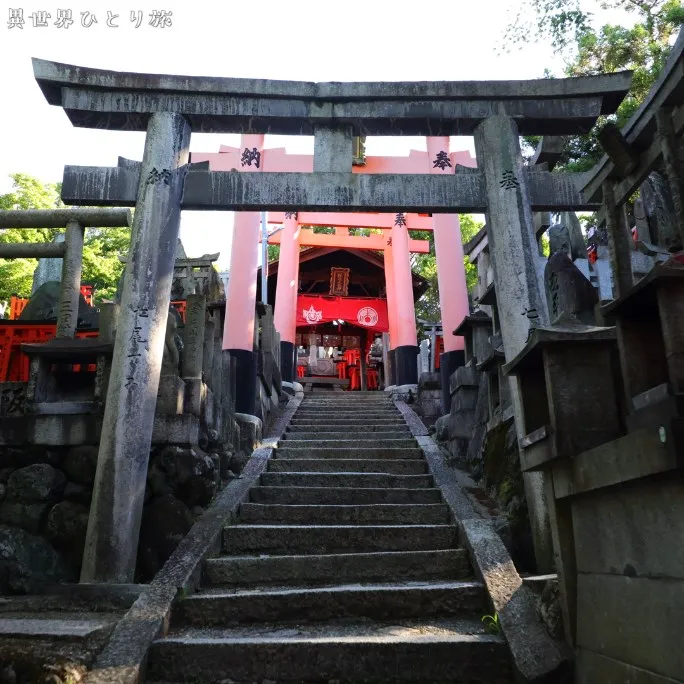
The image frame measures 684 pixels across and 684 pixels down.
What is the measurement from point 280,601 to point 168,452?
7.11 feet

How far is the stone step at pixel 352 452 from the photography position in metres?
8.06

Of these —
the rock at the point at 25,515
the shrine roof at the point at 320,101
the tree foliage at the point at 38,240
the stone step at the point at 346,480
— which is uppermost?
the tree foliage at the point at 38,240

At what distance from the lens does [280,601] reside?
443 centimetres

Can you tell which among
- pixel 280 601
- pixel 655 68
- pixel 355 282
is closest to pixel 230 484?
pixel 280 601

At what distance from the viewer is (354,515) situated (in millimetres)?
6055

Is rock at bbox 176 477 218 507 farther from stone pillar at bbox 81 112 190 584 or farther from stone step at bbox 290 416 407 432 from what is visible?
stone step at bbox 290 416 407 432

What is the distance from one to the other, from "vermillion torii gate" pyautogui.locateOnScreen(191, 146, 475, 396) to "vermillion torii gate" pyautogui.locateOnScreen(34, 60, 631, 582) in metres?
3.91

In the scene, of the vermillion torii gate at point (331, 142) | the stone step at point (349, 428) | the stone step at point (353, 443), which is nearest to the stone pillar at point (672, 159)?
the vermillion torii gate at point (331, 142)

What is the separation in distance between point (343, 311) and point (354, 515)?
13.7m

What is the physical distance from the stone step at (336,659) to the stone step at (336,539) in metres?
1.62

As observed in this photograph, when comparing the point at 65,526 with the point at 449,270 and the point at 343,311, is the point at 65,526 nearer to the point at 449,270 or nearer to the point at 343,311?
the point at 449,270

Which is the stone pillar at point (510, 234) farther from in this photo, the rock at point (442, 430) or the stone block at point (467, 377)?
the rock at point (442, 430)

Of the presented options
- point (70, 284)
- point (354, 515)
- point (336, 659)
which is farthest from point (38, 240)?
point (336, 659)

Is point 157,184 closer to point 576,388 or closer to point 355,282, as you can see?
point 576,388
